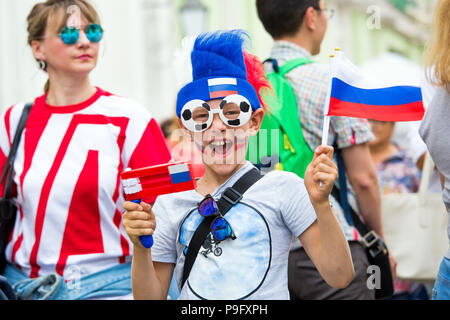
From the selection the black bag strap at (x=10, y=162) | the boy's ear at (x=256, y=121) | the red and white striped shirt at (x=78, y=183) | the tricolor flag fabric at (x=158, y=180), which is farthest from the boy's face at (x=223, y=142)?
the black bag strap at (x=10, y=162)

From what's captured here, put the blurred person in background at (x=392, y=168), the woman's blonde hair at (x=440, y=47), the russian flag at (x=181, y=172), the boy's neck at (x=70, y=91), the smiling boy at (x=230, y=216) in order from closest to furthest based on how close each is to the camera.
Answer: the russian flag at (x=181, y=172)
the smiling boy at (x=230, y=216)
the woman's blonde hair at (x=440, y=47)
the boy's neck at (x=70, y=91)
the blurred person in background at (x=392, y=168)

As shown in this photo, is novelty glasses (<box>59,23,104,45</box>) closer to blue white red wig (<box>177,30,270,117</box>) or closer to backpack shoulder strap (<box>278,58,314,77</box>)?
backpack shoulder strap (<box>278,58,314,77</box>)

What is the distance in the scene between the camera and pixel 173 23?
40.7 ft

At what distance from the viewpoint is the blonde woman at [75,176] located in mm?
3428

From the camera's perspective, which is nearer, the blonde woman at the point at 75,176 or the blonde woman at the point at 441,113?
the blonde woman at the point at 441,113

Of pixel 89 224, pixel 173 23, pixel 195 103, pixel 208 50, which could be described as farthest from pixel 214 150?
pixel 173 23

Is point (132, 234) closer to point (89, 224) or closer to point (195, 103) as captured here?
point (195, 103)

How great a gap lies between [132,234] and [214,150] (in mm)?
423

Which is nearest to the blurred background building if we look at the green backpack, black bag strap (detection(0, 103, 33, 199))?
the green backpack

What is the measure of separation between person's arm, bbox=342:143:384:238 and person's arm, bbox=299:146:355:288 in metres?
1.11

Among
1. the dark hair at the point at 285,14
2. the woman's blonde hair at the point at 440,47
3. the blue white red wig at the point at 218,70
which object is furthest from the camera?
the dark hair at the point at 285,14

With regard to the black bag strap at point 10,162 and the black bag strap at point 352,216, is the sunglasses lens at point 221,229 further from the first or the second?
the black bag strap at point 10,162

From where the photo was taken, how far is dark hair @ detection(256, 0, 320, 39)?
12.6ft

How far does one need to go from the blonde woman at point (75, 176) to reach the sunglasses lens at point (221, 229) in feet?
3.06
